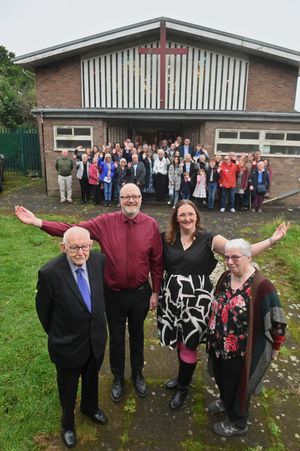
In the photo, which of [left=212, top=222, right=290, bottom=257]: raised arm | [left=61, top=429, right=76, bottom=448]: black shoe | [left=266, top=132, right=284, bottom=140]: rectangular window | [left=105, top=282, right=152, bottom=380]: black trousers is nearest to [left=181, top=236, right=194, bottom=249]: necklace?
[left=212, top=222, right=290, bottom=257]: raised arm

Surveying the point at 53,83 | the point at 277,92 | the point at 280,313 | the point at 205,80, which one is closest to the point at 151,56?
the point at 205,80

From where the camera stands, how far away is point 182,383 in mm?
3184

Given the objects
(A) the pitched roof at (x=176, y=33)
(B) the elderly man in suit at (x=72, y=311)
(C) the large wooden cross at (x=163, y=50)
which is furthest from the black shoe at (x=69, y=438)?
(A) the pitched roof at (x=176, y=33)

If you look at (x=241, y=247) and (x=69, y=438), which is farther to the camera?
(x=69, y=438)

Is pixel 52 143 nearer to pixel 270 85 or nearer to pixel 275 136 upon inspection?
pixel 275 136

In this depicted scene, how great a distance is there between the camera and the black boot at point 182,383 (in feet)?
10.2

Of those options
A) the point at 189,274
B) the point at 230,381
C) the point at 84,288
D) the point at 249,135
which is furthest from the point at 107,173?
the point at 230,381

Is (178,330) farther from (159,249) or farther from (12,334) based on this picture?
(12,334)

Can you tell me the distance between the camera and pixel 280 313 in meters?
2.47

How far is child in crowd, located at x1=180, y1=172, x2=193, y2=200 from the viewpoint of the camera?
10.6 m

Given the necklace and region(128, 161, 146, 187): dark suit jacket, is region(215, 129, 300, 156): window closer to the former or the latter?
region(128, 161, 146, 187): dark suit jacket

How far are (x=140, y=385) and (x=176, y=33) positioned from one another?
1351 centimetres

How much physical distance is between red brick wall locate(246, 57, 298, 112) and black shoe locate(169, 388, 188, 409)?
42.7 feet

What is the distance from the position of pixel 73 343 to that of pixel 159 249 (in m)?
1.06
